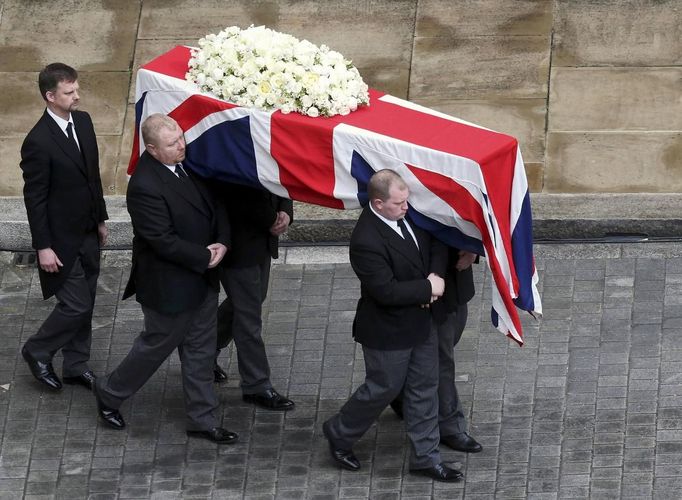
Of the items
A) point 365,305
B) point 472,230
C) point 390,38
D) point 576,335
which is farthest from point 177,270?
point 390,38

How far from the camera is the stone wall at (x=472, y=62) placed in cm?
996

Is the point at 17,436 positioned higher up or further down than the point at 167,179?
further down

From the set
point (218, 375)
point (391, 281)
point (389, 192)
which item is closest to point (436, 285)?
point (391, 281)

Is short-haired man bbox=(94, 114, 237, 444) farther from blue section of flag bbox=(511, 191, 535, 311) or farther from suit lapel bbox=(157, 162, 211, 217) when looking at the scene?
blue section of flag bbox=(511, 191, 535, 311)

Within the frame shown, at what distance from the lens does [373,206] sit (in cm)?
671

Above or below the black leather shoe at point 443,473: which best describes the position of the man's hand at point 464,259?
above

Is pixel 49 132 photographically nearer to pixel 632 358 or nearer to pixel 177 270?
pixel 177 270

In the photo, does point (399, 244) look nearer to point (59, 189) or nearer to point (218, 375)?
point (218, 375)

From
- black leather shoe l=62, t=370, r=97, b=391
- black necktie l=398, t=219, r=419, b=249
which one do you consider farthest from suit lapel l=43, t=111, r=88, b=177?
black necktie l=398, t=219, r=419, b=249

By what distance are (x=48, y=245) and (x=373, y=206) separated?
6.11 ft

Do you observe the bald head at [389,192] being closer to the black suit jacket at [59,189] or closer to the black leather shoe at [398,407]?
the black leather shoe at [398,407]

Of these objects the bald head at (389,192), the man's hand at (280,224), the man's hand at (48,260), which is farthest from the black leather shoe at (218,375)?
the bald head at (389,192)

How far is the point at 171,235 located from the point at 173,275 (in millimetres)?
224

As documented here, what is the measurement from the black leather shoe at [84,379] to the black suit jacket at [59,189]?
0.55 m
